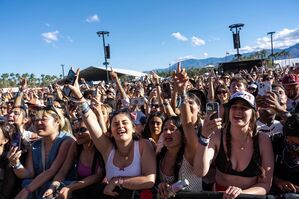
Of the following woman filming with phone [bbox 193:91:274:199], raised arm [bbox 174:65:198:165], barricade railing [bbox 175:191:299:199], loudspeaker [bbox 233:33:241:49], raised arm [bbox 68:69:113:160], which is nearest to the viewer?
barricade railing [bbox 175:191:299:199]

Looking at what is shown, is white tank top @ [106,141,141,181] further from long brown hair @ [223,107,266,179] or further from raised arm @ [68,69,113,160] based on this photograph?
long brown hair @ [223,107,266,179]

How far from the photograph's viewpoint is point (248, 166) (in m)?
2.72

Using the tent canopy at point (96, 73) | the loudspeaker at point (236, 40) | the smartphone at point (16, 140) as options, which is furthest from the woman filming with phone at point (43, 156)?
the tent canopy at point (96, 73)

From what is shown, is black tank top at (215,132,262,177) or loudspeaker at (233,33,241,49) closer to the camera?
black tank top at (215,132,262,177)

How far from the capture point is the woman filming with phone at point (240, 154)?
8.77 feet

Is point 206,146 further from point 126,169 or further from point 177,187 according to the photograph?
point 126,169

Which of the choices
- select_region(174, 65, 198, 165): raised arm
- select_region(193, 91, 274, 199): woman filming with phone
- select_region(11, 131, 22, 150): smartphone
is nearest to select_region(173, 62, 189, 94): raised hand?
select_region(174, 65, 198, 165): raised arm

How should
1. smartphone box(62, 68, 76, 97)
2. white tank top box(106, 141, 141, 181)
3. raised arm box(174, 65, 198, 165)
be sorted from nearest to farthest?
A: raised arm box(174, 65, 198, 165) < white tank top box(106, 141, 141, 181) < smartphone box(62, 68, 76, 97)

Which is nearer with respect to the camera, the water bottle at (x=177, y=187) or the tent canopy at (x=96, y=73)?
the water bottle at (x=177, y=187)

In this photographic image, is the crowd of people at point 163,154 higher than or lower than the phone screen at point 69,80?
lower

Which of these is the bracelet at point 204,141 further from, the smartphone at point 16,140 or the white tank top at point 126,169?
the smartphone at point 16,140

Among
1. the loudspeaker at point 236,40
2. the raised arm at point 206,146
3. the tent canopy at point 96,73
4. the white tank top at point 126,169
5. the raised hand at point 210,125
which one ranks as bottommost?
the white tank top at point 126,169

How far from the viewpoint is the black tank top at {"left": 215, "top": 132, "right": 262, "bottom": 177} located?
270cm

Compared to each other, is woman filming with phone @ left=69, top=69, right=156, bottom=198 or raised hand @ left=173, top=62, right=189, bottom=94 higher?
raised hand @ left=173, top=62, right=189, bottom=94
